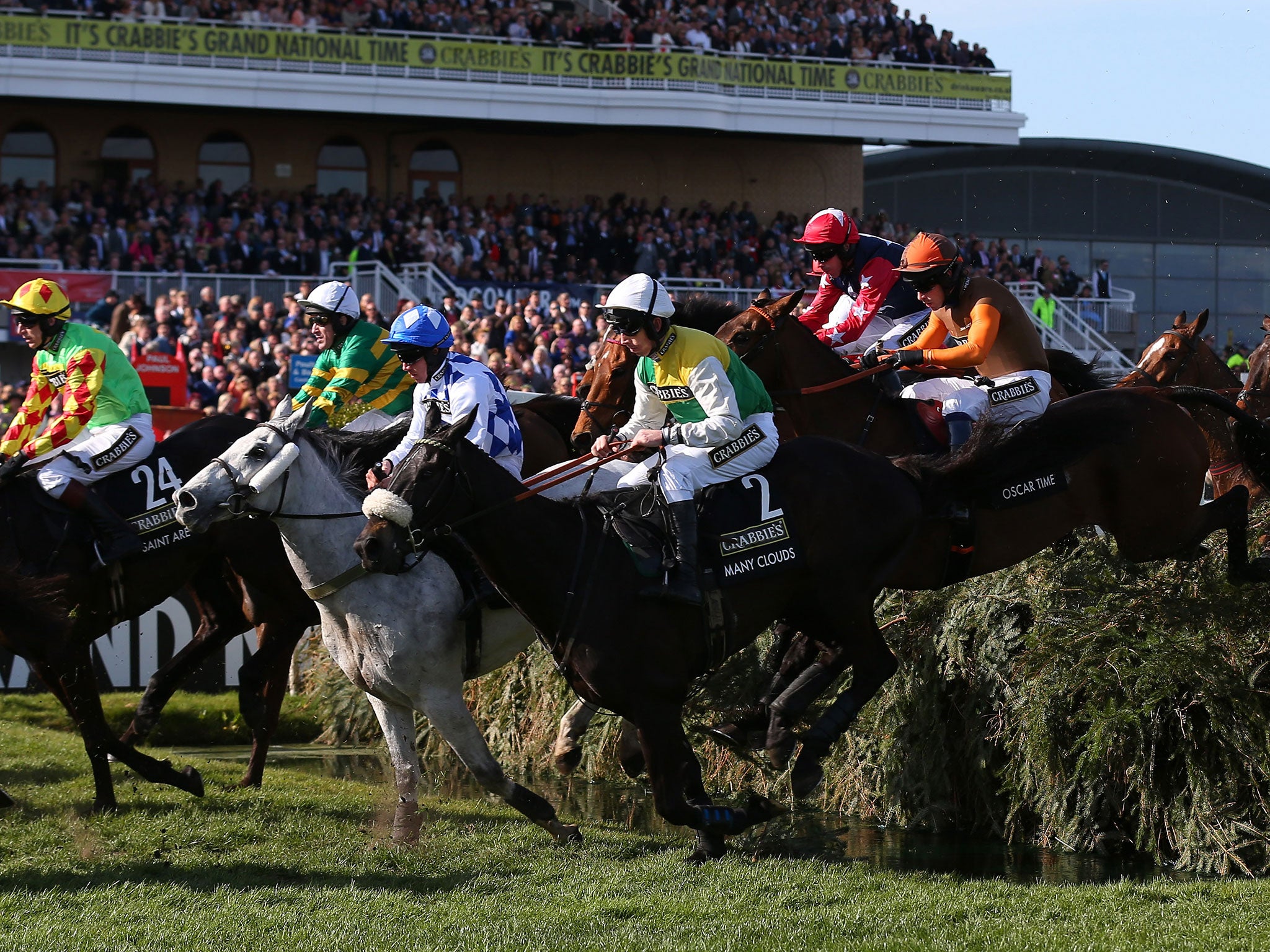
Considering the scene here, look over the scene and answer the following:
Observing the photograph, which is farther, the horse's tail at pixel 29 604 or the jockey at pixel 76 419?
the jockey at pixel 76 419

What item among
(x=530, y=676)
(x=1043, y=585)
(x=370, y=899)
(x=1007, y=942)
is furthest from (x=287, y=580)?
(x=1007, y=942)

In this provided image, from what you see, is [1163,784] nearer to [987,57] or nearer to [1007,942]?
[1007,942]

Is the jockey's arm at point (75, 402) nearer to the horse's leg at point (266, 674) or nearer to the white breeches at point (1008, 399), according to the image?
the horse's leg at point (266, 674)

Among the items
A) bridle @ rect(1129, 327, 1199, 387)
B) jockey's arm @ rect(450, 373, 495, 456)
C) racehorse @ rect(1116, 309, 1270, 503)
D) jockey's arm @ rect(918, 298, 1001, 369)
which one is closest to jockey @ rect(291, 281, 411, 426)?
jockey's arm @ rect(450, 373, 495, 456)

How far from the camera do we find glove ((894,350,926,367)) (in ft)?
24.5

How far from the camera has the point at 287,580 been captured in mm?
8836

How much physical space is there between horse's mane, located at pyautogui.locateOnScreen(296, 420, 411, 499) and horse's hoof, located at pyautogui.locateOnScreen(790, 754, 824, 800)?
250 centimetres

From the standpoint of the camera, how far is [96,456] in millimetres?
8500

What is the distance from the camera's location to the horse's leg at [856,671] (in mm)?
6680

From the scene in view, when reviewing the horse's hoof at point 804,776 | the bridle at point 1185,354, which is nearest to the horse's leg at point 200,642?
the horse's hoof at point 804,776

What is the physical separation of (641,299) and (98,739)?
403 centimetres

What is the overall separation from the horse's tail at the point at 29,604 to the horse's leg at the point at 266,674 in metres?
1.37

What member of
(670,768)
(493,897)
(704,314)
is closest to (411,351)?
(704,314)

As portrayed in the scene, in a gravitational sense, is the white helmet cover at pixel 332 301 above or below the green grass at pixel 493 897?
above
